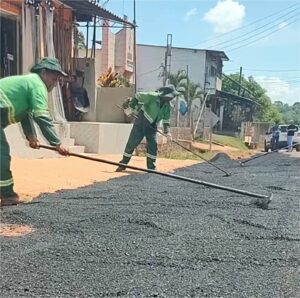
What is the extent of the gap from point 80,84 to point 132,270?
49.3 ft

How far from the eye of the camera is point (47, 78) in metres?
6.65

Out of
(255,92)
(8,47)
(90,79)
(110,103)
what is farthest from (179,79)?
(255,92)

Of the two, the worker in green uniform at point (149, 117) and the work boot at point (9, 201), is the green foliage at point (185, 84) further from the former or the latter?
the work boot at point (9, 201)

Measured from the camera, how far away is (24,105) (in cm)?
647

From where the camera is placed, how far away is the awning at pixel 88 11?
16047 mm

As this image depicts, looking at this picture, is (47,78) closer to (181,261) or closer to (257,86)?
(181,261)

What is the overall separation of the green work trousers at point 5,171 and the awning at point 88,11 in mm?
9858

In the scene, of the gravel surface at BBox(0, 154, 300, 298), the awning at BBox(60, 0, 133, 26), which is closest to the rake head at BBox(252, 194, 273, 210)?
the gravel surface at BBox(0, 154, 300, 298)

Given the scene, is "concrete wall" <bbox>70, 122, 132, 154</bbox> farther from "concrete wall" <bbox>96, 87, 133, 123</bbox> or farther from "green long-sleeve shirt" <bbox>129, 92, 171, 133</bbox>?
"green long-sleeve shirt" <bbox>129, 92, 171, 133</bbox>

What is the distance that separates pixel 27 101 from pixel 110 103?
1274cm

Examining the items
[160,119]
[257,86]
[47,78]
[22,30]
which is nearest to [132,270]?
[47,78]

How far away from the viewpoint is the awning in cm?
1605

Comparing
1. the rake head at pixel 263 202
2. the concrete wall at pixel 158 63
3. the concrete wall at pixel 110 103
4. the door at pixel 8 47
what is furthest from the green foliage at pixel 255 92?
the rake head at pixel 263 202

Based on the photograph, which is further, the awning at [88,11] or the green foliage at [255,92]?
the green foliage at [255,92]
